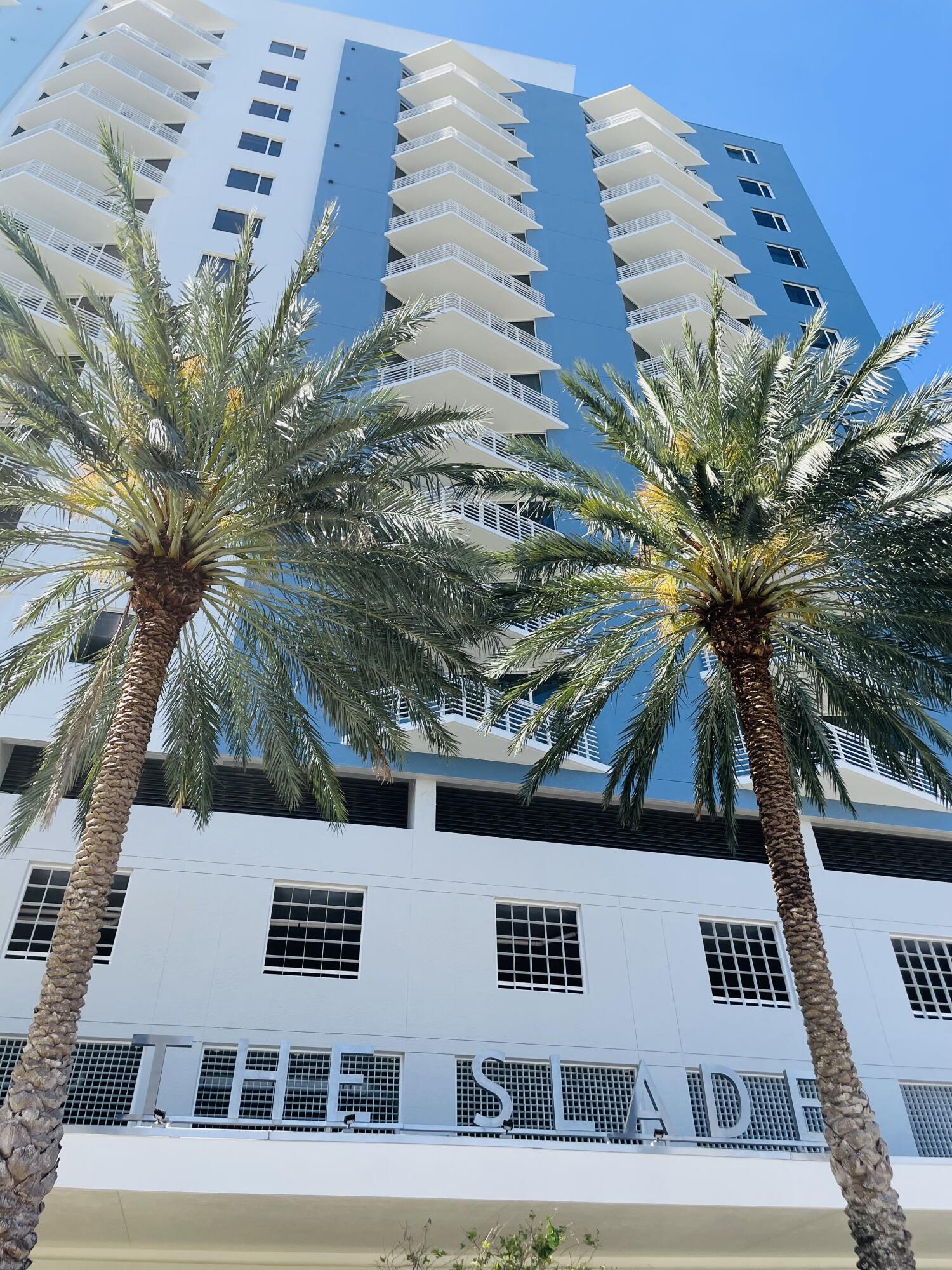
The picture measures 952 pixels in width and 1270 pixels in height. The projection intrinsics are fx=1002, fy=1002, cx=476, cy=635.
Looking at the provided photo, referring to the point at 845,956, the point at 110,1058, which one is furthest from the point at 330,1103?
the point at 845,956

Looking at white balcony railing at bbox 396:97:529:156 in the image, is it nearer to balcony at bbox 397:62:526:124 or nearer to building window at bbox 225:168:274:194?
balcony at bbox 397:62:526:124

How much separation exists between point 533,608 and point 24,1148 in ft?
28.0

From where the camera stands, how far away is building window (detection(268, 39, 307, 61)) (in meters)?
33.8

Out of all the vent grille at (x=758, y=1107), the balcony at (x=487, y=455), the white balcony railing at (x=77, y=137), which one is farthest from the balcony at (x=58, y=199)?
the vent grille at (x=758, y=1107)

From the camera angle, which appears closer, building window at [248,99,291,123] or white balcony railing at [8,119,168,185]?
white balcony railing at [8,119,168,185]

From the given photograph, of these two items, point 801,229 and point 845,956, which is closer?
point 845,956

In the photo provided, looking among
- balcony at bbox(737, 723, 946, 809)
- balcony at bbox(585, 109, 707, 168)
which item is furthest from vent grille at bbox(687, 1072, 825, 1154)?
balcony at bbox(585, 109, 707, 168)

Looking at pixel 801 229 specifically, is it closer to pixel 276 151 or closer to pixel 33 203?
pixel 276 151

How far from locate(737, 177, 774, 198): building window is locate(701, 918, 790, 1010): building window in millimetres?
28439

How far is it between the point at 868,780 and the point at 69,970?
1625 cm

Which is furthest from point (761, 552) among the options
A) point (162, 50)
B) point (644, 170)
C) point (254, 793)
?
point (162, 50)

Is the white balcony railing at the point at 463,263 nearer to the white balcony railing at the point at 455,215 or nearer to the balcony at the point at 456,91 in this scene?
the white balcony railing at the point at 455,215

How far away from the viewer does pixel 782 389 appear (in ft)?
42.9

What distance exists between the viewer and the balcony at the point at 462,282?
86.9 ft
